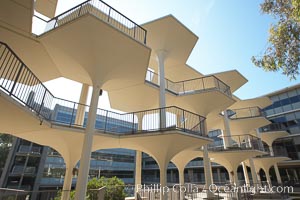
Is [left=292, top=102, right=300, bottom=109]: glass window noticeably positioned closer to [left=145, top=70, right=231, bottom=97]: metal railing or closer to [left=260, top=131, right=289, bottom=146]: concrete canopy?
[left=260, top=131, right=289, bottom=146]: concrete canopy

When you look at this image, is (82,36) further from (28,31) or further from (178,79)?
(178,79)

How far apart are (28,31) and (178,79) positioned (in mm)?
12286

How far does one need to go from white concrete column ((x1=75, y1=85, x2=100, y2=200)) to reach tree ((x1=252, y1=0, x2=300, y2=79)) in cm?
686

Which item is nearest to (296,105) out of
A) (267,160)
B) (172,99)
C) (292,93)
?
(292,93)

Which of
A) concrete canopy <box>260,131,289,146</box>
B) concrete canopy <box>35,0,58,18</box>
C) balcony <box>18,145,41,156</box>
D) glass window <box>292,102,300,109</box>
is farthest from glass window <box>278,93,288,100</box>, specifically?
balcony <box>18,145,41,156</box>

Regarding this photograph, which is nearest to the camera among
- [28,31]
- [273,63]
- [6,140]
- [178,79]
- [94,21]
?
[273,63]

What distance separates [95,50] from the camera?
7430 millimetres

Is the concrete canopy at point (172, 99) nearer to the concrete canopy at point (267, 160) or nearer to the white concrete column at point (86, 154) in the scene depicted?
the white concrete column at point (86, 154)

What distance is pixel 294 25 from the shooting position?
565 cm

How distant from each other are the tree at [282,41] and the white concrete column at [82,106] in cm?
921

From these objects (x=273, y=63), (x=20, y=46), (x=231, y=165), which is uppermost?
(x=20, y=46)

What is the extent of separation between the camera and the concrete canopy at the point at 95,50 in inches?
270

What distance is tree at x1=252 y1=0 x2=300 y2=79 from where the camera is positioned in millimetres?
5691

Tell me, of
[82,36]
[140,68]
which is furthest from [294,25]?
[82,36]
